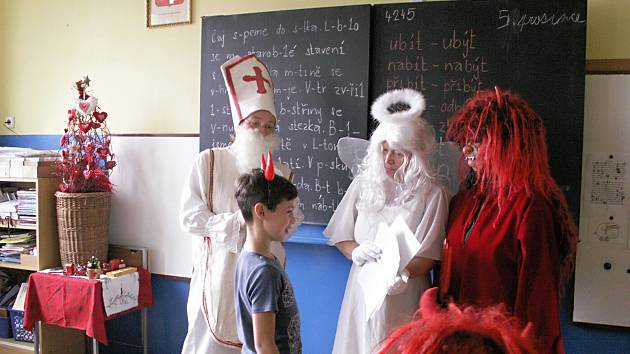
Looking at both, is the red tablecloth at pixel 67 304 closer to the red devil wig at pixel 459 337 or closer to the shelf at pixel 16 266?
the shelf at pixel 16 266

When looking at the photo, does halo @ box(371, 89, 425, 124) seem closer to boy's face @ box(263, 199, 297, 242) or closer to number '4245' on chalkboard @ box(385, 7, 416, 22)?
number '4245' on chalkboard @ box(385, 7, 416, 22)

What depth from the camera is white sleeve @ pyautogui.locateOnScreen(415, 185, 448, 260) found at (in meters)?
1.86

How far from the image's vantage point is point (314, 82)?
2.62 m

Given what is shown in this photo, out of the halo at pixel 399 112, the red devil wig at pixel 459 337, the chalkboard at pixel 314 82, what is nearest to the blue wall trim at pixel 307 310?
the chalkboard at pixel 314 82

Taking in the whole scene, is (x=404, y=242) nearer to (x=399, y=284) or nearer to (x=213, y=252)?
(x=399, y=284)

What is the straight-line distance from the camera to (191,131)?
3.04 metres

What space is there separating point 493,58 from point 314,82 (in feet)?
2.85

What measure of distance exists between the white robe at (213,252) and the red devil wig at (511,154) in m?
0.96

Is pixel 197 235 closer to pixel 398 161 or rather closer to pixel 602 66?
pixel 398 161

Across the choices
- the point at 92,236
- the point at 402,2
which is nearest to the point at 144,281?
the point at 92,236

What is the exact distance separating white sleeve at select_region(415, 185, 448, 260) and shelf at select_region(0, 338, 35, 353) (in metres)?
2.53

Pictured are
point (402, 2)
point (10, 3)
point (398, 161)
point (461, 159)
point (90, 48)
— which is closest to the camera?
point (398, 161)

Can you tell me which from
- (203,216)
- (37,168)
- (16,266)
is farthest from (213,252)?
(16,266)

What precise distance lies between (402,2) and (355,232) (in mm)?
1203
